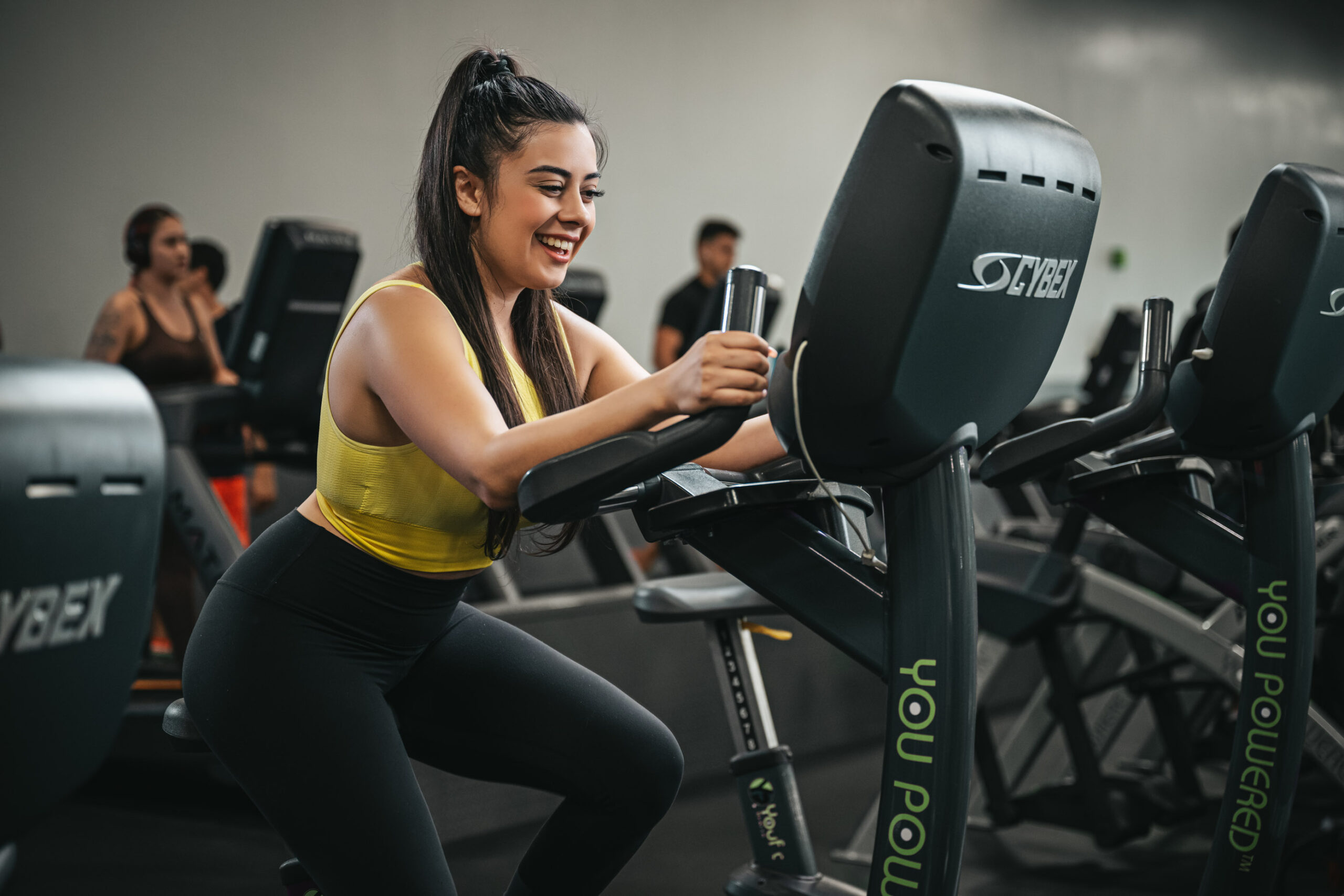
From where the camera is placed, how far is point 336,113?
5.25m

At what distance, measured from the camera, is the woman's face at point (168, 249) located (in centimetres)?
361

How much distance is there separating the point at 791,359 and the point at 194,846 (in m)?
2.39

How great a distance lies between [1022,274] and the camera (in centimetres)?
102

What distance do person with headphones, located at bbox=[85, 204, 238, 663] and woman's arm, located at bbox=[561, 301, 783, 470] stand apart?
216 cm

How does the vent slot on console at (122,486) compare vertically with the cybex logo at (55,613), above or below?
above

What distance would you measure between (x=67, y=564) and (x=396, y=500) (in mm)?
379

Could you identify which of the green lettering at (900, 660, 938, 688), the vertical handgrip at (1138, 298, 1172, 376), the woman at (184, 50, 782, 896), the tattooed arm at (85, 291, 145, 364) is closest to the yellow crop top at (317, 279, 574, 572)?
the woman at (184, 50, 782, 896)

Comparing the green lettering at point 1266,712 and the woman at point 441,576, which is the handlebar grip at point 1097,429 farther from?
the green lettering at point 1266,712

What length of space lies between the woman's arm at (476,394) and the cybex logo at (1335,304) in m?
1.00

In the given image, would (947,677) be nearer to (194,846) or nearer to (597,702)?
(597,702)

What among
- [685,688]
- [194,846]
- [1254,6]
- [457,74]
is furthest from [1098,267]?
[457,74]

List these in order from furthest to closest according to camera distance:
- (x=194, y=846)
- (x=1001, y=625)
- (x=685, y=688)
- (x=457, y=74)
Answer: (x=685, y=688) < (x=194, y=846) < (x=1001, y=625) < (x=457, y=74)

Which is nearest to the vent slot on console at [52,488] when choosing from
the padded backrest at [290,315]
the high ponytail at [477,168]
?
the high ponytail at [477,168]

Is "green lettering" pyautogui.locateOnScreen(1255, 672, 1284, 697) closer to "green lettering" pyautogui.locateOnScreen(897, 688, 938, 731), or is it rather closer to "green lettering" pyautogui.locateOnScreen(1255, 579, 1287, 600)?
"green lettering" pyautogui.locateOnScreen(1255, 579, 1287, 600)
